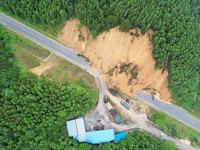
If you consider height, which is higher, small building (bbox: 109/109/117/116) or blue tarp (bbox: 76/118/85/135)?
small building (bbox: 109/109/117/116)

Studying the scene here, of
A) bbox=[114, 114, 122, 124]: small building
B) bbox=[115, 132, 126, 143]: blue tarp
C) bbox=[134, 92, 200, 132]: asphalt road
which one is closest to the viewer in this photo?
bbox=[115, 132, 126, 143]: blue tarp

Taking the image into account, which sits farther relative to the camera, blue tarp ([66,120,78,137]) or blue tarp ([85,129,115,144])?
blue tarp ([85,129,115,144])

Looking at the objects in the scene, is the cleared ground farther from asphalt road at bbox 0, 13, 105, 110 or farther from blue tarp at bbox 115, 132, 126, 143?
blue tarp at bbox 115, 132, 126, 143

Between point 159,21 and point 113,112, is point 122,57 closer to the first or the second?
point 159,21

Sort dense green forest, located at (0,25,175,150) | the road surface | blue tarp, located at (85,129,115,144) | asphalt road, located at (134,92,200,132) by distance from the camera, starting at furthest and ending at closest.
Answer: asphalt road, located at (134,92,200,132) → the road surface → blue tarp, located at (85,129,115,144) → dense green forest, located at (0,25,175,150)

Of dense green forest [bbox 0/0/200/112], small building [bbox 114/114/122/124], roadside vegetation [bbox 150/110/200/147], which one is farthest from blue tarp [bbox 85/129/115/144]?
dense green forest [bbox 0/0/200/112]

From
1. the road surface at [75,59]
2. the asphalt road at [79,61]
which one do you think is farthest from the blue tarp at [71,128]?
the asphalt road at [79,61]
